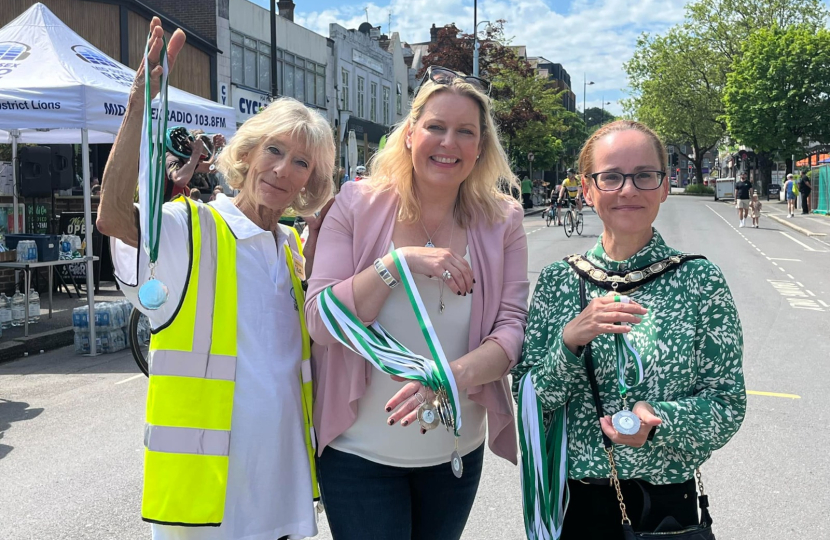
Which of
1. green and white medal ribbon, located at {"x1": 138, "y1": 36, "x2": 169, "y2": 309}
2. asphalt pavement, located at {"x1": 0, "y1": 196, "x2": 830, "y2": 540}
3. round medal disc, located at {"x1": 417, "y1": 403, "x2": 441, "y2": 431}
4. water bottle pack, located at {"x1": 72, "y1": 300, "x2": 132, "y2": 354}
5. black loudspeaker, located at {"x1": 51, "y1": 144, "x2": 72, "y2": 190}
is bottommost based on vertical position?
asphalt pavement, located at {"x1": 0, "y1": 196, "x2": 830, "y2": 540}

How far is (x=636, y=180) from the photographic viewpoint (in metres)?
1.92

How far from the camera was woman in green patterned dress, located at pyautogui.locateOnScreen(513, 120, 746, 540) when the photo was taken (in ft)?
5.74

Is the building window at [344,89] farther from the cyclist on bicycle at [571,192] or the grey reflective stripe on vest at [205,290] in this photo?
the grey reflective stripe on vest at [205,290]

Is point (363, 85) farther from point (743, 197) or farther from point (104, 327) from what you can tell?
point (104, 327)

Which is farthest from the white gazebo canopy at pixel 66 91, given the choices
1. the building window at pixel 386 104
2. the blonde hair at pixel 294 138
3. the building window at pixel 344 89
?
the building window at pixel 386 104

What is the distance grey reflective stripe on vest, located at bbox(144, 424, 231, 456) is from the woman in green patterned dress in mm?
852

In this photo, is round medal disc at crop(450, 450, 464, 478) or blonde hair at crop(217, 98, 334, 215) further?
blonde hair at crop(217, 98, 334, 215)

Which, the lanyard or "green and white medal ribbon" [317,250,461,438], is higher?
the lanyard

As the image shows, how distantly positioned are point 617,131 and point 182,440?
140cm

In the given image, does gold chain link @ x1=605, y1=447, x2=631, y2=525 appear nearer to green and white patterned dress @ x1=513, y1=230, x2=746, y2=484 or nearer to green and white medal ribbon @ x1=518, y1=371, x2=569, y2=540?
green and white patterned dress @ x1=513, y1=230, x2=746, y2=484

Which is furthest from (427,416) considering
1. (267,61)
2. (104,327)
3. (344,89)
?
(344,89)

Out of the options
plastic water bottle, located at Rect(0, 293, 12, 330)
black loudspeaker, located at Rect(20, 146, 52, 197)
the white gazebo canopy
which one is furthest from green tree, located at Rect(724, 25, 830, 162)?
plastic water bottle, located at Rect(0, 293, 12, 330)

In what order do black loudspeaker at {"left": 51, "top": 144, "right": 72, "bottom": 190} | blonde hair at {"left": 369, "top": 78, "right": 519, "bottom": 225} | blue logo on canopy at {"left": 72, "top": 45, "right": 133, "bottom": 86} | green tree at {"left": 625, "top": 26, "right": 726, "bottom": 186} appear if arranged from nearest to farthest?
blonde hair at {"left": 369, "top": 78, "right": 519, "bottom": 225} < blue logo on canopy at {"left": 72, "top": 45, "right": 133, "bottom": 86} < black loudspeaker at {"left": 51, "top": 144, "right": 72, "bottom": 190} < green tree at {"left": 625, "top": 26, "right": 726, "bottom": 186}

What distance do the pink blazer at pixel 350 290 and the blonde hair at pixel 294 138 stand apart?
254 millimetres
